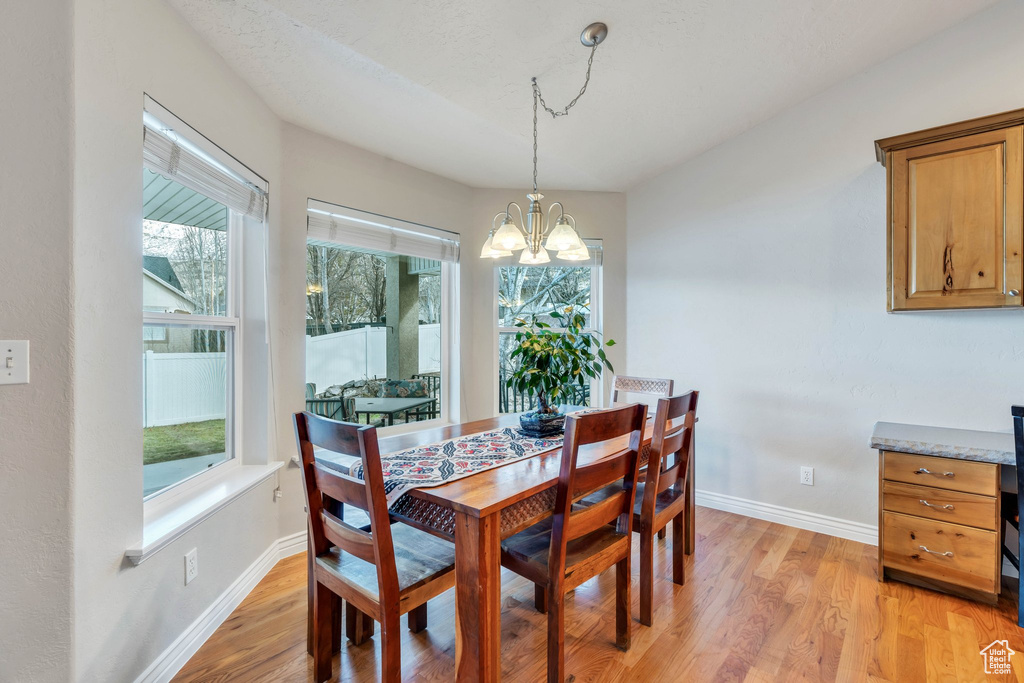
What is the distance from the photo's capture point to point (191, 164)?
1.78 meters

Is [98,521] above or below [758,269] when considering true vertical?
below

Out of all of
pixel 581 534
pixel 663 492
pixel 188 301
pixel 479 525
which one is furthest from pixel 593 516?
pixel 188 301

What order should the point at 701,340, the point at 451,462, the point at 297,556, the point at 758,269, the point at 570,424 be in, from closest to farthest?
1. the point at 570,424
2. the point at 451,462
3. the point at 297,556
4. the point at 758,269
5. the point at 701,340

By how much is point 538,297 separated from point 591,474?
226cm

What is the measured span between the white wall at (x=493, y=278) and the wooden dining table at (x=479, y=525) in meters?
1.90

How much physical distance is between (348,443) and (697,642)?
5.02 feet

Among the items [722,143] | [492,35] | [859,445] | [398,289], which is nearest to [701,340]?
[859,445]

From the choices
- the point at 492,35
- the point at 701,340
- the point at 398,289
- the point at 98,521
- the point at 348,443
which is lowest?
the point at 98,521

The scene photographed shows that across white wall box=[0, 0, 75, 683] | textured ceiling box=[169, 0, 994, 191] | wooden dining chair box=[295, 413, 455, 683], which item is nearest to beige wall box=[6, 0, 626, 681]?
white wall box=[0, 0, 75, 683]

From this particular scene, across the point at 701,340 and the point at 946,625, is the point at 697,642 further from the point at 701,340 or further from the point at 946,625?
the point at 701,340

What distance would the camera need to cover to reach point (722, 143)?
3197mm

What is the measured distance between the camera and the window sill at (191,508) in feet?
4.96

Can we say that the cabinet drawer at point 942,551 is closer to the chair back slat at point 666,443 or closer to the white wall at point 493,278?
the chair back slat at point 666,443

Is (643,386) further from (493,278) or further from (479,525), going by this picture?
(479,525)
